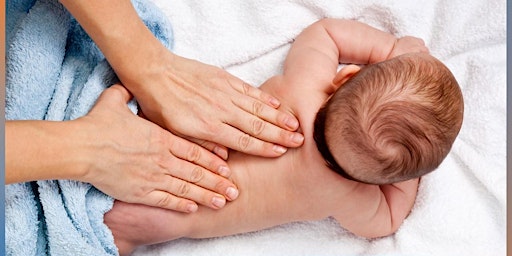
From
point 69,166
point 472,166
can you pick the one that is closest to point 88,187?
point 69,166

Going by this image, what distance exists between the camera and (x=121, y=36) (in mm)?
1154

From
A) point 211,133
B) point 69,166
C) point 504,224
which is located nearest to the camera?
point 69,166

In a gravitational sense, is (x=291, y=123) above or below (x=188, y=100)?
below

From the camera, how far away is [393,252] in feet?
4.37

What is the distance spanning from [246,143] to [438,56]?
455 mm

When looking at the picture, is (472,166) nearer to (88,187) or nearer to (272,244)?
(272,244)

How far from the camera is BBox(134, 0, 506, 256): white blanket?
1.31 meters

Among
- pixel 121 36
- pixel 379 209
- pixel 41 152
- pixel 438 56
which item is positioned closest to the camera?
pixel 41 152

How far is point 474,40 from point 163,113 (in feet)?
2.03

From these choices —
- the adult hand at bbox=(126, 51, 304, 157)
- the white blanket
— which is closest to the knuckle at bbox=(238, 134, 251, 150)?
the adult hand at bbox=(126, 51, 304, 157)

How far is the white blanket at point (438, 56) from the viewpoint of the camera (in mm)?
1312

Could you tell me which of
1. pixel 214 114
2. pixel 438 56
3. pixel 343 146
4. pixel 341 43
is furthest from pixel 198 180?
pixel 438 56

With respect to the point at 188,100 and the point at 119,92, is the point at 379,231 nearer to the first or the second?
the point at 188,100

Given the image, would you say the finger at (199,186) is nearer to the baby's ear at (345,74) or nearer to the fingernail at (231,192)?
the fingernail at (231,192)
